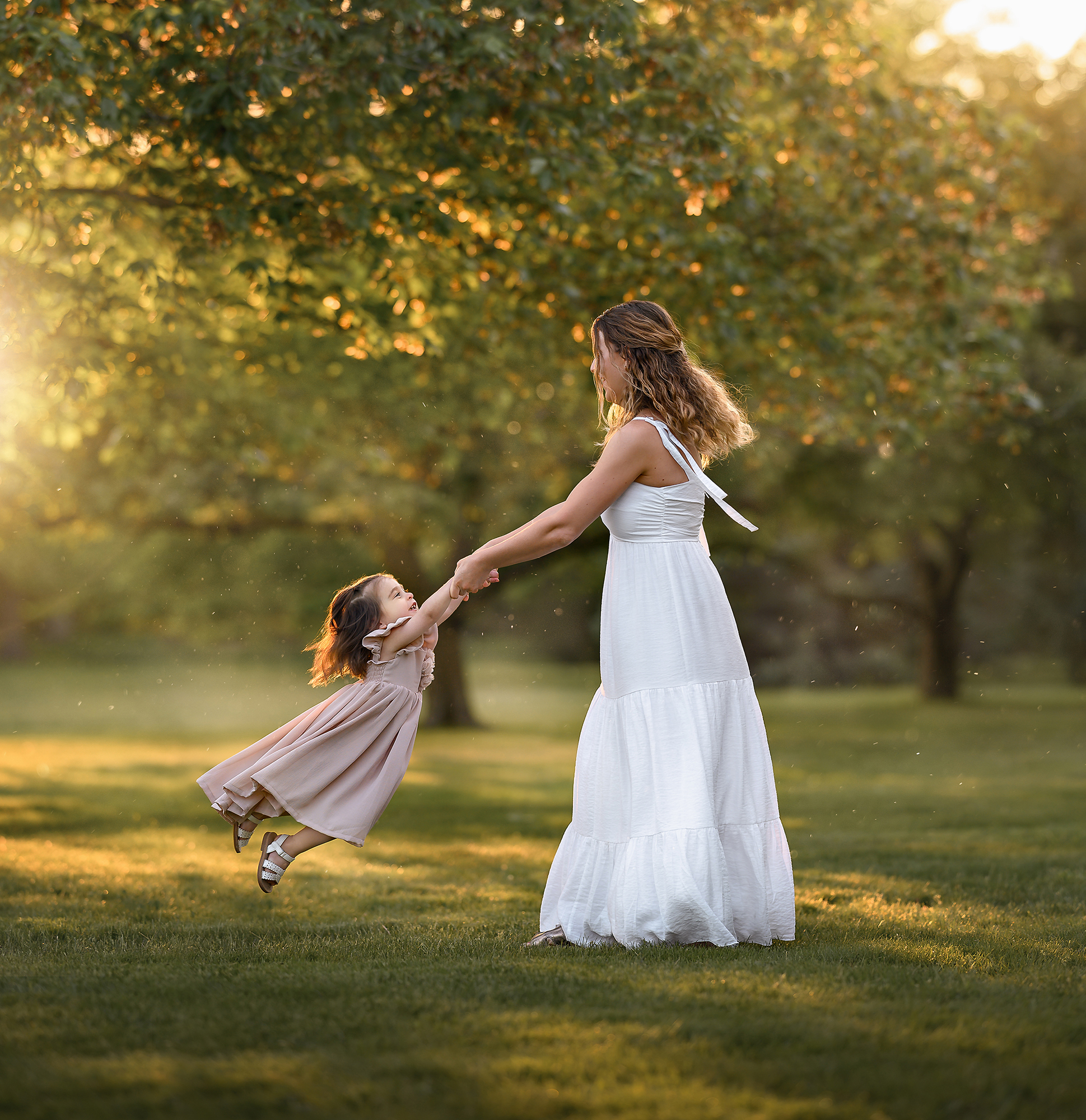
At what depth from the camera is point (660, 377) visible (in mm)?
5238

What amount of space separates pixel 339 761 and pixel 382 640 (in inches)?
22.1

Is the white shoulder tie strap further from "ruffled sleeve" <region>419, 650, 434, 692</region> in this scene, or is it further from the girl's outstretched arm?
"ruffled sleeve" <region>419, 650, 434, 692</region>

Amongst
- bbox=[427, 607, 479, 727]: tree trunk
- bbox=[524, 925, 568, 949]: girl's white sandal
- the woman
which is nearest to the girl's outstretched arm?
the woman

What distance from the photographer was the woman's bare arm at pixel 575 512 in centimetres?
498

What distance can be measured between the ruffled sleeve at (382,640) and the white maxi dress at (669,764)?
0.93 m

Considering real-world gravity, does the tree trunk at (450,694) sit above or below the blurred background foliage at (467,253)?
below

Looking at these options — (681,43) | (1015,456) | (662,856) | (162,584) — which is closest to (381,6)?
(681,43)

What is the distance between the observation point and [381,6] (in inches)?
310

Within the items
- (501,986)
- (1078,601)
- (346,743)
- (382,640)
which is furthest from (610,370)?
(1078,601)

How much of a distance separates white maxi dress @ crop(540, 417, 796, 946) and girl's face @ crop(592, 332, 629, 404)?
26 centimetres

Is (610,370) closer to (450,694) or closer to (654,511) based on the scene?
(654,511)

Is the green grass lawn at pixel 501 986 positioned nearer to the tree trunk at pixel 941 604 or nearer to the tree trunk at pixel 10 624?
the tree trunk at pixel 941 604

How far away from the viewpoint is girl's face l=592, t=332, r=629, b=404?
17.3 feet

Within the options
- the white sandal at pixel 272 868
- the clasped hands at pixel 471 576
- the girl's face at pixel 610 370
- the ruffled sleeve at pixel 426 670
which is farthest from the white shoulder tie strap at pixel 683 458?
the white sandal at pixel 272 868
